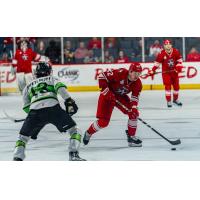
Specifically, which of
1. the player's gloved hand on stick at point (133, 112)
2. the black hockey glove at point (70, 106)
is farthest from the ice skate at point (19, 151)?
the player's gloved hand on stick at point (133, 112)

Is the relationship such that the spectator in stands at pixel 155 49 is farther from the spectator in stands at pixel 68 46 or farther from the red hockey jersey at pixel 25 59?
the red hockey jersey at pixel 25 59

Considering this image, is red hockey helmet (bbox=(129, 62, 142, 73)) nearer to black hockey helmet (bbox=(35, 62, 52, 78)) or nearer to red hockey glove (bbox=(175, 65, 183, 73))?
black hockey helmet (bbox=(35, 62, 52, 78))

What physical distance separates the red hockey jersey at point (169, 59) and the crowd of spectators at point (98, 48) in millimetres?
51

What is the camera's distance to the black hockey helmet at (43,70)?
14.4 feet

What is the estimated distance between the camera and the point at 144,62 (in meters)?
5.19

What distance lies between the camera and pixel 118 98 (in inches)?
191

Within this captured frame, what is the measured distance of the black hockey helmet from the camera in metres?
4.39

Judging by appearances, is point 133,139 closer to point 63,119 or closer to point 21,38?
point 63,119

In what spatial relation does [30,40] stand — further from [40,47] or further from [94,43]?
[94,43]

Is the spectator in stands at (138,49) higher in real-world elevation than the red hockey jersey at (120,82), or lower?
higher

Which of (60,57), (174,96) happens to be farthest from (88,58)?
(174,96)

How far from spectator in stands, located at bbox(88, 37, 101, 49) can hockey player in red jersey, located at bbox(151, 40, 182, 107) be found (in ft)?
1.60

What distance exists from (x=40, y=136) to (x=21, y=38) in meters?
0.88

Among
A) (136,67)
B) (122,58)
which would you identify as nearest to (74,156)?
(136,67)
